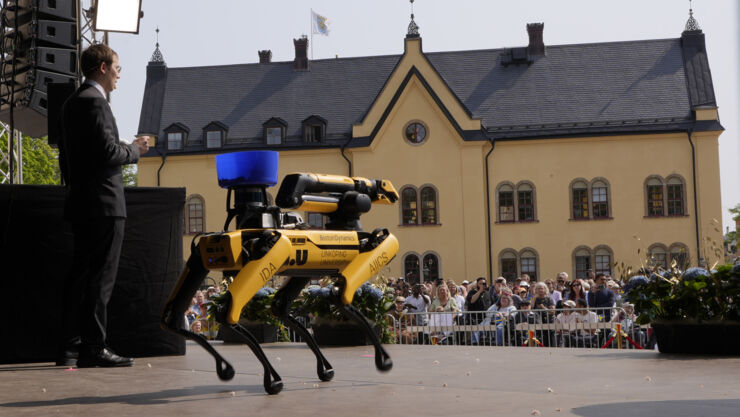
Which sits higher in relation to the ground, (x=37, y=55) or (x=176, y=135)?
(x=176, y=135)

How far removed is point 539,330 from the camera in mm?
13711

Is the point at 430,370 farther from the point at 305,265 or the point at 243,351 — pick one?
the point at 243,351

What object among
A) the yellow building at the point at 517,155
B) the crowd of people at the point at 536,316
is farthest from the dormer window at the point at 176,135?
the crowd of people at the point at 536,316

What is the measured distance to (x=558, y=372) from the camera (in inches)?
241

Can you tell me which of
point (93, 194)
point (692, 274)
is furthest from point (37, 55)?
point (692, 274)

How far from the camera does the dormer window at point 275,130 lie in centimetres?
4947

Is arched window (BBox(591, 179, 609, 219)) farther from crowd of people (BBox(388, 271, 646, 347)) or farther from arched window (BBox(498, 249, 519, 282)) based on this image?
crowd of people (BBox(388, 271, 646, 347))

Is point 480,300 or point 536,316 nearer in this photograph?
point 536,316

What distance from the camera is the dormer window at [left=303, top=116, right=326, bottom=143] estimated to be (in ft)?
161

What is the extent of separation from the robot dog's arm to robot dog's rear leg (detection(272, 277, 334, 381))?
507 millimetres

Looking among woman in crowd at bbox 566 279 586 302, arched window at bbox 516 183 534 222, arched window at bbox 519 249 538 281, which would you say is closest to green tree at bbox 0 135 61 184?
arched window at bbox 516 183 534 222

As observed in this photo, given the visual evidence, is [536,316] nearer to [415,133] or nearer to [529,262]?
[529,262]

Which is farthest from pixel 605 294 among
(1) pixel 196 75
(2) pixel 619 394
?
(1) pixel 196 75

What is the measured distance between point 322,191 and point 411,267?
136 ft
